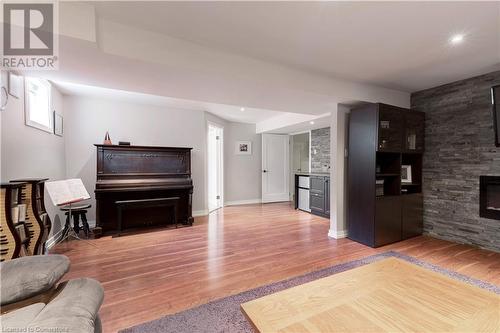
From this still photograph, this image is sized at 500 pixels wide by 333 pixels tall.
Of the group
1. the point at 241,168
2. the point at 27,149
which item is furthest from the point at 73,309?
the point at 241,168

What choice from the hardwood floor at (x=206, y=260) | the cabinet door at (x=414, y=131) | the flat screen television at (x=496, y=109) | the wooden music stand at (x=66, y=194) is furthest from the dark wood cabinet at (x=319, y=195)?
the wooden music stand at (x=66, y=194)

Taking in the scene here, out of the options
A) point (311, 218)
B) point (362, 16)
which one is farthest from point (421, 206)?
point (362, 16)

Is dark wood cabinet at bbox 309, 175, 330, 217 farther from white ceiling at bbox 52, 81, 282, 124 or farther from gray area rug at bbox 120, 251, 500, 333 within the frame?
gray area rug at bbox 120, 251, 500, 333

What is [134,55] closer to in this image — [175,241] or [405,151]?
[175,241]

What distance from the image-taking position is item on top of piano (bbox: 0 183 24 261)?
63.1 inches

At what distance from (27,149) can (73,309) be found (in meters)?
2.42

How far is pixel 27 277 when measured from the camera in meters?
1.05

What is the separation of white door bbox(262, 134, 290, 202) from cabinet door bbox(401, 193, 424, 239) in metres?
3.60

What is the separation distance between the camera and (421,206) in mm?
3477

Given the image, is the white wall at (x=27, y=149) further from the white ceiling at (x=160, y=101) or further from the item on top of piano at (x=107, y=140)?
the item on top of piano at (x=107, y=140)

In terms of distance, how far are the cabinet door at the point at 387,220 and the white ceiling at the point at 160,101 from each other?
118 inches

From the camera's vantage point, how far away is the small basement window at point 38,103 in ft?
8.13

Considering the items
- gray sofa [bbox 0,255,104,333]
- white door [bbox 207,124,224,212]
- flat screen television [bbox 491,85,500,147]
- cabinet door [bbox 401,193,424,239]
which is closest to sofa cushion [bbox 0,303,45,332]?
gray sofa [bbox 0,255,104,333]

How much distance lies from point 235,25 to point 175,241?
9.47 feet
